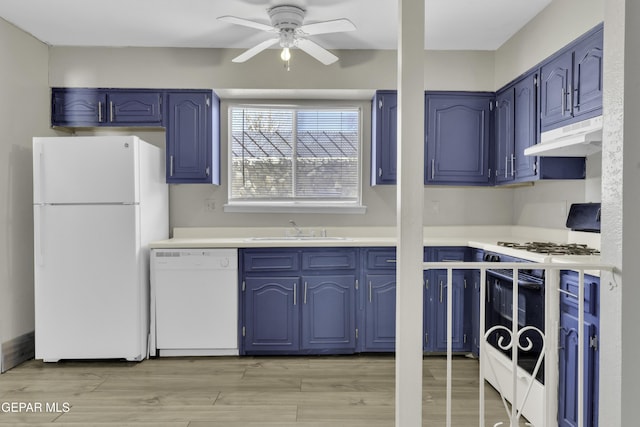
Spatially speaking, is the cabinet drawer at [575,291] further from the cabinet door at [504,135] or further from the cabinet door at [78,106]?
the cabinet door at [78,106]

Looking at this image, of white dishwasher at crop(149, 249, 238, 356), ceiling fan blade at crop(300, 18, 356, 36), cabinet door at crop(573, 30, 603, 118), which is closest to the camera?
cabinet door at crop(573, 30, 603, 118)

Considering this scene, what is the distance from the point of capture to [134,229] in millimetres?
3168

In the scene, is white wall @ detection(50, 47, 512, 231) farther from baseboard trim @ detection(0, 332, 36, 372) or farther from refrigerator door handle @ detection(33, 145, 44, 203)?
baseboard trim @ detection(0, 332, 36, 372)

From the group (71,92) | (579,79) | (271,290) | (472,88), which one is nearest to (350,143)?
(472,88)

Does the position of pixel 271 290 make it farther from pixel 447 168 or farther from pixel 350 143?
pixel 447 168

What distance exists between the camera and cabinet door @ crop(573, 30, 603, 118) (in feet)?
7.41

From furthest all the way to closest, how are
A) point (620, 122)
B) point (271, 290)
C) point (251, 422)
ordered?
point (271, 290)
point (251, 422)
point (620, 122)

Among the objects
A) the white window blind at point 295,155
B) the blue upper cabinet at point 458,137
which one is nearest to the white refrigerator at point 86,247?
the white window blind at point 295,155

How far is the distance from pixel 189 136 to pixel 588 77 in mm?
2901

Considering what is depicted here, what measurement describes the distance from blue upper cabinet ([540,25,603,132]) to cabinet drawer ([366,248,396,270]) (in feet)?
4.65

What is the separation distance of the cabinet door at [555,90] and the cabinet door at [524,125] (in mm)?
106

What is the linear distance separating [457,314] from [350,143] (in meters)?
1.79

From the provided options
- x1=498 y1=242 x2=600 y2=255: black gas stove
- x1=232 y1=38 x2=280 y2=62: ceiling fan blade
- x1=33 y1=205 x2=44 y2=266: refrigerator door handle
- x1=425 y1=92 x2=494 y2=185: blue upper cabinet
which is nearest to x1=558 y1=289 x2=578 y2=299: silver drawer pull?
x1=498 y1=242 x2=600 y2=255: black gas stove

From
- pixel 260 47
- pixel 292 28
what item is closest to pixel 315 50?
pixel 292 28
